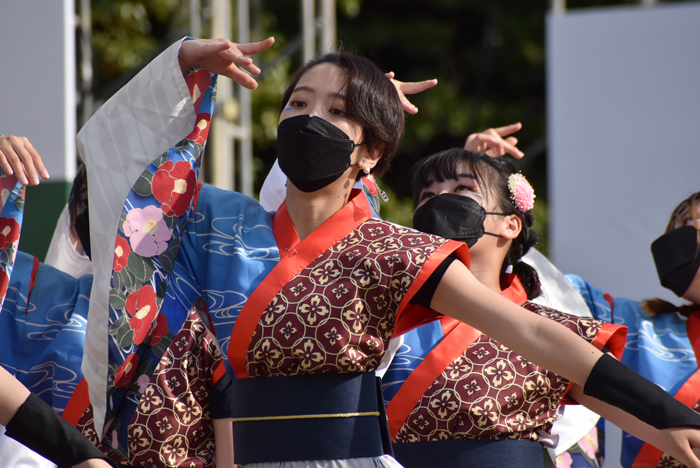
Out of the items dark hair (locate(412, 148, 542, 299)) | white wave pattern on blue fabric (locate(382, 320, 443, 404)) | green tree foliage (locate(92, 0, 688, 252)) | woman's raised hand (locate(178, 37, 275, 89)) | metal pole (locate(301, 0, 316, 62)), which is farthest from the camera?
green tree foliage (locate(92, 0, 688, 252))

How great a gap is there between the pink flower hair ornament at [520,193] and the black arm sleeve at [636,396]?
87 cm

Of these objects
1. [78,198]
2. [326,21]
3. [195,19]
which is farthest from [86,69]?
[78,198]

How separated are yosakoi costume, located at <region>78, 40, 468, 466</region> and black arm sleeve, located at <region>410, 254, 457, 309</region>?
18mm

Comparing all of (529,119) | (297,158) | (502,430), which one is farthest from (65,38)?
(529,119)

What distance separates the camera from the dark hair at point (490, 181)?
2.10 metres

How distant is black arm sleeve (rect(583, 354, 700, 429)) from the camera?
1.25 m

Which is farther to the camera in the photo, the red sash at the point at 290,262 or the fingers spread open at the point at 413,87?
the fingers spread open at the point at 413,87

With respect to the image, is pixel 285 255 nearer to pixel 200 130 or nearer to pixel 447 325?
pixel 200 130

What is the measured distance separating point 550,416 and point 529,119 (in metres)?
6.39

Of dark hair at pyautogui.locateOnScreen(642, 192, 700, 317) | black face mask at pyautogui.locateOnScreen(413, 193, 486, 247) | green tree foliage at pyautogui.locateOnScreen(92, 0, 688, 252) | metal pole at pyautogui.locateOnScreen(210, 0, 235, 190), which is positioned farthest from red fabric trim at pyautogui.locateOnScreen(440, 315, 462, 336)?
green tree foliage at pyautogui.locateOnScreen(92, 0, 688, 252)

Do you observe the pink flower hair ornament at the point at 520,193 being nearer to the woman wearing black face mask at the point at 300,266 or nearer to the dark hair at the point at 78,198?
the woman wearing black face mask at the point at 300,266

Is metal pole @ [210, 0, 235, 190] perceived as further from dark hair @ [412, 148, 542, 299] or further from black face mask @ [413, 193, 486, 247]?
black face mask @ [413, 193, 486, 247]

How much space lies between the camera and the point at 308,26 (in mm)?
4598

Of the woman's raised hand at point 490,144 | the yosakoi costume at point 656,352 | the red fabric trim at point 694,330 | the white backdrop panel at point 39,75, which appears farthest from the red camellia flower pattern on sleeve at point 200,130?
the red fabric trim at point 694,330
